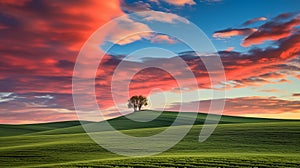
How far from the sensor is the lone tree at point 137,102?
112 meters

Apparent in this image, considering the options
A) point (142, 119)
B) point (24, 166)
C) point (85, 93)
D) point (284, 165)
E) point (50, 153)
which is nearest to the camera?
point (284, 165)

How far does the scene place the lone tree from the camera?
11181cm

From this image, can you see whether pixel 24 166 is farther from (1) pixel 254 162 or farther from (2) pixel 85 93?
(1) pixel 254 162

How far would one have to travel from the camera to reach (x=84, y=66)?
23.6m

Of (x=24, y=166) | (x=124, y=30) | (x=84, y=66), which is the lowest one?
(x=24, y=166)

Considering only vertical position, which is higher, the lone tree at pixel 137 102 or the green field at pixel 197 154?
the lone tree at pixel 137 102

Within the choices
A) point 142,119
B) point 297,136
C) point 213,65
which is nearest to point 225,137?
point 297,136

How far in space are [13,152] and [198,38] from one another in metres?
23.7

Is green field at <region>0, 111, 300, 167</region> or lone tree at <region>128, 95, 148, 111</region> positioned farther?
lone tree at <region>128, 95, 148, 111</region>

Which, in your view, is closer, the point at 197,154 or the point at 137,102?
the point at 197,154

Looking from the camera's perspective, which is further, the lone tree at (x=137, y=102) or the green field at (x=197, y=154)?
the lone tree at (x=137, y=102)

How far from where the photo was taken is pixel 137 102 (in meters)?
112

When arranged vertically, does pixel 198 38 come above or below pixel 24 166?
above

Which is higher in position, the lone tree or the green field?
the lone tree
